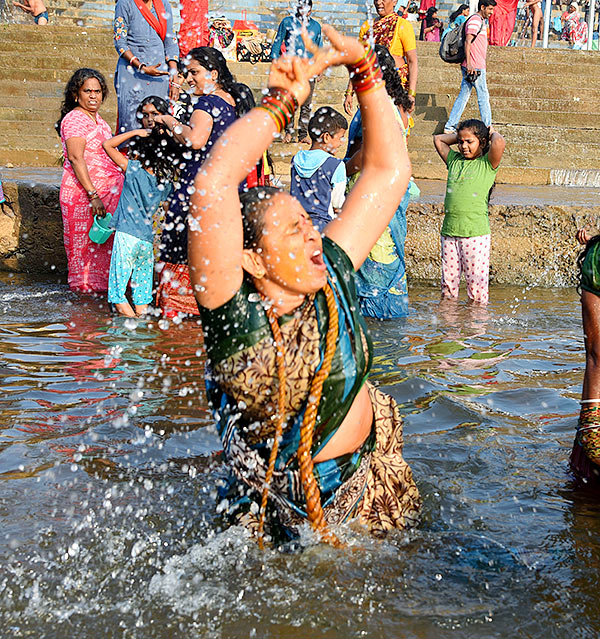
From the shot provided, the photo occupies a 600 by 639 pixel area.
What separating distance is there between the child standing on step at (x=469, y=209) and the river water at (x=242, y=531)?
111cm

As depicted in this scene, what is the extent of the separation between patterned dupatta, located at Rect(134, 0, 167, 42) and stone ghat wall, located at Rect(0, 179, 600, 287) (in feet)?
5.60

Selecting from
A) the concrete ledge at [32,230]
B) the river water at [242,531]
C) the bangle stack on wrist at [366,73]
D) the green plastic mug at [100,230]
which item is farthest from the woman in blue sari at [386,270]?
the bangle stack on wrist at [366,73]

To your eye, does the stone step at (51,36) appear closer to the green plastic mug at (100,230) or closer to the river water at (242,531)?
the green plastic mug at (100,230)

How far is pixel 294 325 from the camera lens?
259 cm

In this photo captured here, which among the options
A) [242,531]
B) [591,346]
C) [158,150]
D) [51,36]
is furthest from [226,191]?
[51,36]

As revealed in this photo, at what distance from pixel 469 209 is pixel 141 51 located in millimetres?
3340

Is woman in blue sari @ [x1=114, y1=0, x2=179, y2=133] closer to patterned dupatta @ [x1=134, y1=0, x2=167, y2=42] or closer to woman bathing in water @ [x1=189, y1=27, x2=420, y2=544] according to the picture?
patterned dupatta @ [x1=134, y1=0, x2=167, y2=42]

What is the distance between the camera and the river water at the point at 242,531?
8.46 ft

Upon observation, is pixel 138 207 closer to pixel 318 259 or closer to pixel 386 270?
pixel 386 270

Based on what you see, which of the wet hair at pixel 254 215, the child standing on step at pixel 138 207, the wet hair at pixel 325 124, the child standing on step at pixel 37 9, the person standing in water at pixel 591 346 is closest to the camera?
the wet hair at pixel 254 215

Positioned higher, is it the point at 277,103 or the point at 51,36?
the point at 51,36

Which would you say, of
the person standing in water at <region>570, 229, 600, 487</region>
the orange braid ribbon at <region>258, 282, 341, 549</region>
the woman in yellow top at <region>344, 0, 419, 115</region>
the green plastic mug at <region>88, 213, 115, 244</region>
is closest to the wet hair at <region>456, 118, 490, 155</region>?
the woman in yellow top at <region>344, 0, 419, 115</region>

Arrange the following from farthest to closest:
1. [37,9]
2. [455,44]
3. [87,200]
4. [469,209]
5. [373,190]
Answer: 1. [37,9]
2. [455,44]
3. [87,200]
4. [469,209]
5. [373,190]

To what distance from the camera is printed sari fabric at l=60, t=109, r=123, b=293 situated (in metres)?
6.62
